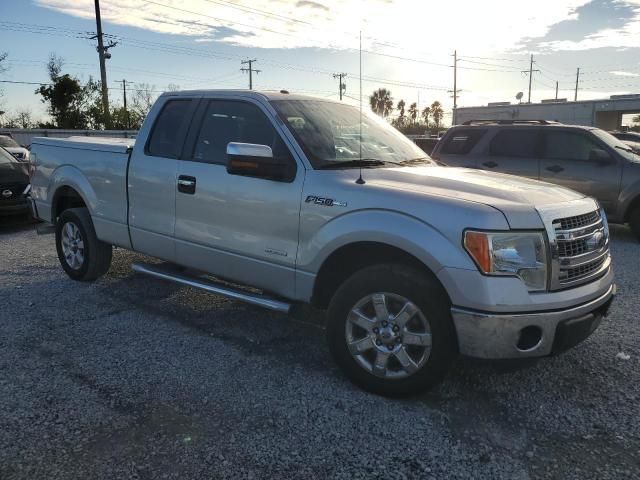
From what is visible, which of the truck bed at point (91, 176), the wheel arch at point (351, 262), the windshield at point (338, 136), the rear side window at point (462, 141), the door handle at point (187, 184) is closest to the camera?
the wheel arch at point (351, 262)

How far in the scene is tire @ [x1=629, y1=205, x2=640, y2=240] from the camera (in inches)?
342

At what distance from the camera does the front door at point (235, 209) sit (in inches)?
154

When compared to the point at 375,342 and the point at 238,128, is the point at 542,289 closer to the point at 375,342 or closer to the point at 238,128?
the point at 375,342

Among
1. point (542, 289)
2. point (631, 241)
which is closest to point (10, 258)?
point (542, 289)

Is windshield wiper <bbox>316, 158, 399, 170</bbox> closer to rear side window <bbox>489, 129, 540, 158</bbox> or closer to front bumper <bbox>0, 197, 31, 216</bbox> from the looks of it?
rear side window <bbox>489, 129, 540, 158</bbox>

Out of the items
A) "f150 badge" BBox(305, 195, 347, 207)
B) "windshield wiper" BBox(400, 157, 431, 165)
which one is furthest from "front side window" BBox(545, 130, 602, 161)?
"f150 badge" BBox(305, 195, 347, 207)

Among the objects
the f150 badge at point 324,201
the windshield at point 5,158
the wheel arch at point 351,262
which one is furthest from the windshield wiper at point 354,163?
the windshield at point 5,158

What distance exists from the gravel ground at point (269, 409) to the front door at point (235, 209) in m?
0.62

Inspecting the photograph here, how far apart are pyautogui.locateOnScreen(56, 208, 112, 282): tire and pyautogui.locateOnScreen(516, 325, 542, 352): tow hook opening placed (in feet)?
14.1

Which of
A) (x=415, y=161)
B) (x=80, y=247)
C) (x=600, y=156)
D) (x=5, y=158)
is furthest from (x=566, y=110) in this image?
(x=80, y=247)

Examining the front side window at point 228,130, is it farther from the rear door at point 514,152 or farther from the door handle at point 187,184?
the rear door at point 514,152

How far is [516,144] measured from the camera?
31.3 ft

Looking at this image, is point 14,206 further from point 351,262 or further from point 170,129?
point 351,262

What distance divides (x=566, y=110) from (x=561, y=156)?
121 ft
